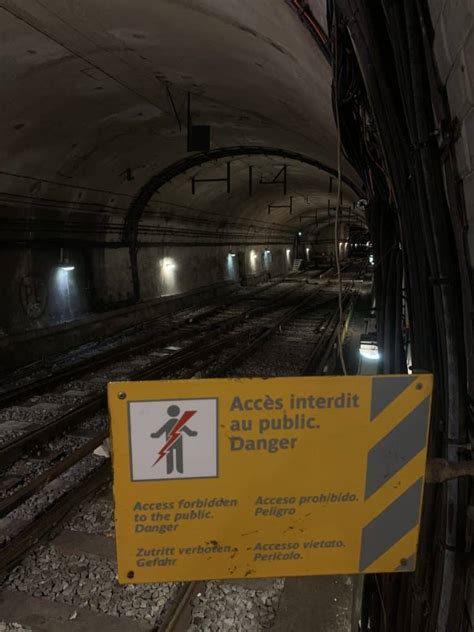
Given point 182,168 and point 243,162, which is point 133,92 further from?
point 243,162

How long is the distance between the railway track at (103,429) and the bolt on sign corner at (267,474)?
271 cm

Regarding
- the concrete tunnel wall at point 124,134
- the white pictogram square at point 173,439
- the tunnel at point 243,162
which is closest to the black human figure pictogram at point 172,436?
the white pictogram square at point 173,439

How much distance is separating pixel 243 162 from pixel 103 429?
13.1m

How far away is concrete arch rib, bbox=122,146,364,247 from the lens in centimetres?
1489

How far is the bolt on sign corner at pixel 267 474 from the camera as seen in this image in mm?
1431

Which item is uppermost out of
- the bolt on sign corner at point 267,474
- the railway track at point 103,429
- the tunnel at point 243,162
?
the tunnel at point 243,162

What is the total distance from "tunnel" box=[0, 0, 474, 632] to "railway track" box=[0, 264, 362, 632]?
2.88 meters

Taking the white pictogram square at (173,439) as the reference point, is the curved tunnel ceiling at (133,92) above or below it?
above

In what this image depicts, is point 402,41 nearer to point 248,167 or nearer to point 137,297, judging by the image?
point 137,297

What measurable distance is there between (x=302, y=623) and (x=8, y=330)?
33.9 feet

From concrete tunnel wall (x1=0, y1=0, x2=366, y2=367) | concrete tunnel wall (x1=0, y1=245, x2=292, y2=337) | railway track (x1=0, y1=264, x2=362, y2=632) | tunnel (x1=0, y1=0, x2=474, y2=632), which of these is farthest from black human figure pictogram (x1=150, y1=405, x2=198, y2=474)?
concrete tunnel wall (x1=0, y1=245, x2=292, y2=337)

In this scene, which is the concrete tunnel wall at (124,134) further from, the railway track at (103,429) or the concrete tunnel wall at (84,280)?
the railway track at (103,429)

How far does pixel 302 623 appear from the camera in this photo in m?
3.76

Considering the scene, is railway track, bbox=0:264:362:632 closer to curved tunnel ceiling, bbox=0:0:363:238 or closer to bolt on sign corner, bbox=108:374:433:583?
bolt on sign corner, bbox=108:374:433:583
